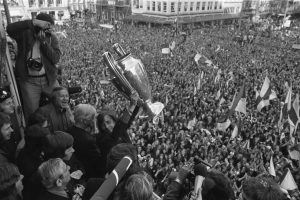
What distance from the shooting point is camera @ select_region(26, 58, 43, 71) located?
12.0ft

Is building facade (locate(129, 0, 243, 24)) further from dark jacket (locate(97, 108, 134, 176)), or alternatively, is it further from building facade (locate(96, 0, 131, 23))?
dark jacket (locate(97, 108, 134, 176))

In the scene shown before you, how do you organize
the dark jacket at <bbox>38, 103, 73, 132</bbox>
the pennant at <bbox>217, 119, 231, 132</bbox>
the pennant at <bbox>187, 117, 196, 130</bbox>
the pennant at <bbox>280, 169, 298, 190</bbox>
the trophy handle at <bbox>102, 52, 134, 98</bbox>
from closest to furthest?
the trophy handle at <bbox>102, 52, 134, 98</bbox>, the dark jacket at <bbox>38, 103, 73, 132</bbox>, the pennant at <bbox>280, 169, 298, 190</bbox>, the pennant at <bbox>217, 119, 231, 132</bbox>, the pennant at <bbox>187, 117, 196, 130</bbox>

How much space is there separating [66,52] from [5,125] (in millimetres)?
20689

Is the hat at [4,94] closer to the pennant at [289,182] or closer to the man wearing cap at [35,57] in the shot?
the man wearing cap at [35,57]

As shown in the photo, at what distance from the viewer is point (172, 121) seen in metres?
12.5

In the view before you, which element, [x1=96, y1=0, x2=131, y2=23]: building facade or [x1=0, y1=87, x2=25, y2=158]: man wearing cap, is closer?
[x1=0, y1=87, x2=25, y2=158]: man wearing cap

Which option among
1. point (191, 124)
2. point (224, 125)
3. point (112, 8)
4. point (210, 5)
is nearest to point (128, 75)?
point (191, 124)

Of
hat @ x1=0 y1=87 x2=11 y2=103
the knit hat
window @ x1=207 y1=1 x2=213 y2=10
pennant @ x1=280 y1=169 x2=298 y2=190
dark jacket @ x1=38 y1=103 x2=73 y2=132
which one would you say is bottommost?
pennant @ x1=280 y1=169 x2=298 y2=190

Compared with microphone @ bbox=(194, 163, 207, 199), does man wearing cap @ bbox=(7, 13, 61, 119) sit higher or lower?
higher

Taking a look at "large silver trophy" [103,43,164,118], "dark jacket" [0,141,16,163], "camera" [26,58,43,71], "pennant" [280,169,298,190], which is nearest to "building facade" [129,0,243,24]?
"pennant" [280,169,298,190]

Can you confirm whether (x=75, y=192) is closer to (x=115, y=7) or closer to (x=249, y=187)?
(x=249, y=187)

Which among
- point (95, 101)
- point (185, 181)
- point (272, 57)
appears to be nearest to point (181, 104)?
point (95, 101)

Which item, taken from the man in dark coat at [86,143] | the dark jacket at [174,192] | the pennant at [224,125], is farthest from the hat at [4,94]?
the pennant at [224,125]

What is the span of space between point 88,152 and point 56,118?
66cm
